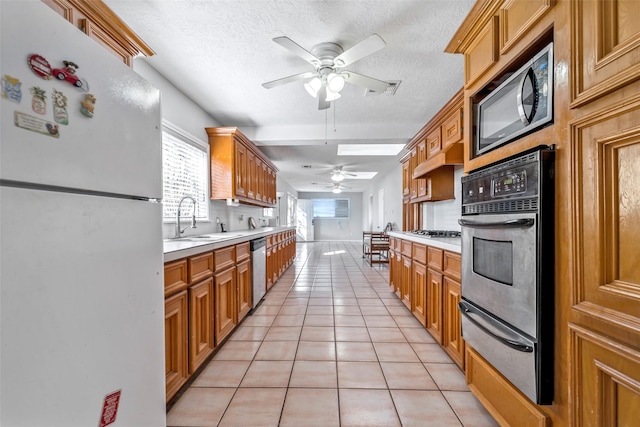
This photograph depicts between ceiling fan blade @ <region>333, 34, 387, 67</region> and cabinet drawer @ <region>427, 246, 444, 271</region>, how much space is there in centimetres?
152

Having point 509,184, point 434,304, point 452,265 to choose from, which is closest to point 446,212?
point 434,304

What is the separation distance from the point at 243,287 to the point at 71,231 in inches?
79.8

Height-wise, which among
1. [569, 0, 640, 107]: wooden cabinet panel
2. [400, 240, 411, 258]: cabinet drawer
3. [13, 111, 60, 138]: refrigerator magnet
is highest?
[569, 0, 640, 107]: wooden cabinet panel

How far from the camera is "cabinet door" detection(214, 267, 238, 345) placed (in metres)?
2.06

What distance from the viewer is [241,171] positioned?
12.0 ft

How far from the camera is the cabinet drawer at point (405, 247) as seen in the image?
2887mm

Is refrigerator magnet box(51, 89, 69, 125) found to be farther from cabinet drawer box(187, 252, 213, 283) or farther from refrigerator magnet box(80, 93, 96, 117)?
cabinet drawer box(187, 252, 213, 283)

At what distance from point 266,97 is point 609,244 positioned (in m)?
3.06

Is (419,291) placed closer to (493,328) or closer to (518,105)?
(493,328)

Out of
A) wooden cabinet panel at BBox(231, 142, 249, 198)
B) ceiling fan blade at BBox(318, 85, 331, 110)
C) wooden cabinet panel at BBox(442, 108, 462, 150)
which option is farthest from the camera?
wooden cabinet panel at BBox(231, 142, 249, 198)

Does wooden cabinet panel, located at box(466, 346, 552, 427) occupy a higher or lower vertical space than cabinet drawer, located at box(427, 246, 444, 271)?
lower

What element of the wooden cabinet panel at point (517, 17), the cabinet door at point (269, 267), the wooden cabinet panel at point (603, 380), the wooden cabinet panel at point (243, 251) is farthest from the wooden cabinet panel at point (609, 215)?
the cabinet door at point (269, 267)

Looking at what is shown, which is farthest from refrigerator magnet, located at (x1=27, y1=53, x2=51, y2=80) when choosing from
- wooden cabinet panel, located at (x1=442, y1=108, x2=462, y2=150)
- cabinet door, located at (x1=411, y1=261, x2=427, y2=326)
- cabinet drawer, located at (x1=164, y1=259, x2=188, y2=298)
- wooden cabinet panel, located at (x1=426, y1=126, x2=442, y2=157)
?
wooden cabinet panel, located at (x1=426, y1=126, x2=442, y2=157)

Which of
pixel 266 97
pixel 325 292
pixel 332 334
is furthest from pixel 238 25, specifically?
pixel 325 292
